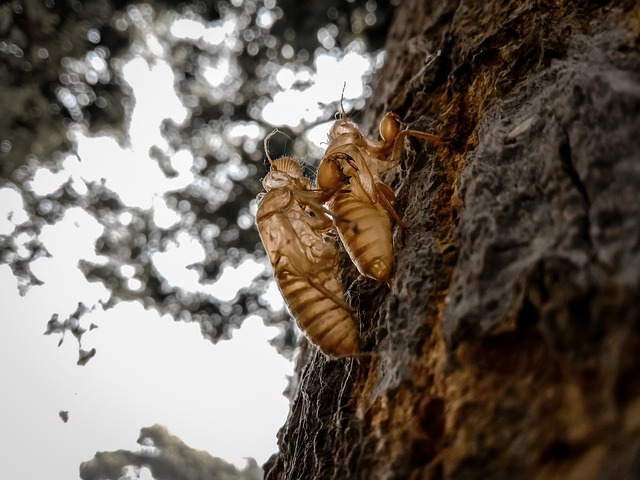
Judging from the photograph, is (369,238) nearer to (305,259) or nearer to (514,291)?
(305,259)

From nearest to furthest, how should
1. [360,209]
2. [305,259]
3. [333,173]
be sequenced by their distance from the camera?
1. [360,209]
2. [305,259]
3. [333,173]

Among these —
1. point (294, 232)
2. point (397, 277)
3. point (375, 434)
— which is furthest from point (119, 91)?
point (375, 434)

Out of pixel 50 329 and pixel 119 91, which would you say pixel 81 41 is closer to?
pixel 119 91

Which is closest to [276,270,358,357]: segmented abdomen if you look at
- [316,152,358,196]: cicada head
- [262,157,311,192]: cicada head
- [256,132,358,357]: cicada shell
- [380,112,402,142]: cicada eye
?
[256,132,358,357]: cicada shell

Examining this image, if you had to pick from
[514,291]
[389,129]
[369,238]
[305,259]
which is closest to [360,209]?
[369,238]

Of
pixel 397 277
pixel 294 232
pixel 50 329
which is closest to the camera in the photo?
pixel 397 277

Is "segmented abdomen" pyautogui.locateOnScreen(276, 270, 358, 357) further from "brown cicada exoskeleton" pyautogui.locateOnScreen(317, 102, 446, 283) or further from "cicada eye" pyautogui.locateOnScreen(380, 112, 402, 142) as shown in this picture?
"cicada eye" pyautogui.locateOnScreen(380, 112, 402, 142)

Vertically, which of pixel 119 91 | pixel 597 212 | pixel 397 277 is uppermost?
pixel 119 91
